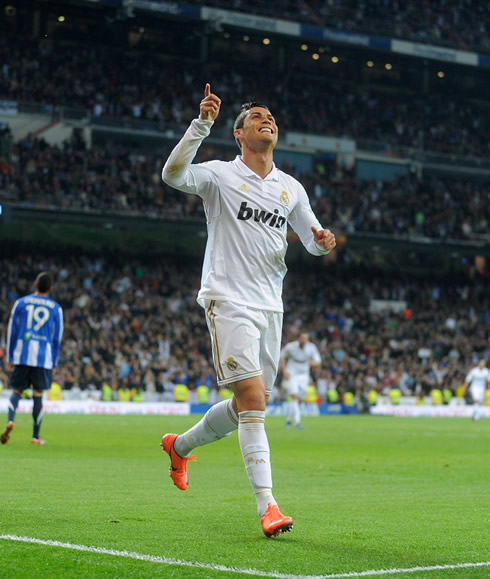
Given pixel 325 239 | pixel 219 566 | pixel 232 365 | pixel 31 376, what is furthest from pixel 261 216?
pixel 31 376

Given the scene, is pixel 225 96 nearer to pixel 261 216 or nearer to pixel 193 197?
pixel 193 197

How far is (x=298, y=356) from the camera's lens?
22281mm

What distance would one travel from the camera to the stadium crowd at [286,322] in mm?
35250

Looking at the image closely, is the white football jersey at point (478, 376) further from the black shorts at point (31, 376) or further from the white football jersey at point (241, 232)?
the white football jersey at point (241, 232)

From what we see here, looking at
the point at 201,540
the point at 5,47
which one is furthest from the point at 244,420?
the point at 5,47

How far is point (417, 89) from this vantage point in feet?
171

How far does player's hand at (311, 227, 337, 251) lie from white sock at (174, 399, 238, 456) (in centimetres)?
128

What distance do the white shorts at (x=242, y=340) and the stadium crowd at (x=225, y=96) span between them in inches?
1380

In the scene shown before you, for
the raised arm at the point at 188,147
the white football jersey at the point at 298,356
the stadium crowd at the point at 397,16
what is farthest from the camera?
the stadium crowd at the point at 397,16

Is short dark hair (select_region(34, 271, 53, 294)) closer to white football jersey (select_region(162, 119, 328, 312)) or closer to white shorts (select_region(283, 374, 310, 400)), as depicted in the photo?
white football jersey (select_region(162, 119, 328, 312))

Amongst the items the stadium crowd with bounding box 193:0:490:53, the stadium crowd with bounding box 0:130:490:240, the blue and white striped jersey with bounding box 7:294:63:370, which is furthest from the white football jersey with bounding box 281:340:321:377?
the stadium crowd with bounding box 193:0:490:53

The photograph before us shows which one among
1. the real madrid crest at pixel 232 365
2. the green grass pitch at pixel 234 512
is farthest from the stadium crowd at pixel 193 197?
the real madrid crest at pixel 232 365

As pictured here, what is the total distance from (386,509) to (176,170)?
10.8ft

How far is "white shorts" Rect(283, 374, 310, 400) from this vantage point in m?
21.7
